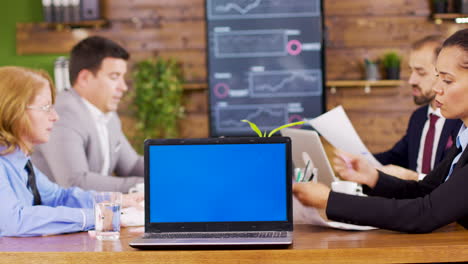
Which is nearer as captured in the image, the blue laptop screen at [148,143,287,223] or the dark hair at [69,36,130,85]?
the blue laptop screen at [148,143,287,223]

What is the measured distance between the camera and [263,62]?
5488 mm

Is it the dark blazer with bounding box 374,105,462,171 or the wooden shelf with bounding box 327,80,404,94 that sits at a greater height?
the wooden shelf with bounding box 327,80,404,94

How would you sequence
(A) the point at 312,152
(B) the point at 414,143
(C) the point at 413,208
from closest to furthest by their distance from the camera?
(C) the point at 413,208 → (A) the point at 312,152 → (B) the point at 414,143

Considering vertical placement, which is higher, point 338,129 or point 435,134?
point 338,129

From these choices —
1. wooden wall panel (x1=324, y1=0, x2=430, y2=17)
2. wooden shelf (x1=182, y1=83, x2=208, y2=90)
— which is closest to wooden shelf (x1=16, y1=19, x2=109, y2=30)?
wooden shelf (x1=182, y1=83, x2=208, y2=90)

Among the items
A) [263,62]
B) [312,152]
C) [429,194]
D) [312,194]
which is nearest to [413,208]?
[429,194]

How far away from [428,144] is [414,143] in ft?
0.56

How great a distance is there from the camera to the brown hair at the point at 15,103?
6.34ft

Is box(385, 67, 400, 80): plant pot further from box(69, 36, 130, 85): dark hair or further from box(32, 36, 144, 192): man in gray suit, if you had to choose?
box(69, 36, 130, 85): dark hair

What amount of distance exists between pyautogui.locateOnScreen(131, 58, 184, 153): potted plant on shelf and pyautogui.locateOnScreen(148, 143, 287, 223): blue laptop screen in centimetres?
381

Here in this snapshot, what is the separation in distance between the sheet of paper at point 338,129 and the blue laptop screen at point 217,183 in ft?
2.72

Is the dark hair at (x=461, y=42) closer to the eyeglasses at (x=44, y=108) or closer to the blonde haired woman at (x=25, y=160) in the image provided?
the blonde haired woman at (x=25, y=160)

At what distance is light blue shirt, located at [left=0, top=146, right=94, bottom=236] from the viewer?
178cm

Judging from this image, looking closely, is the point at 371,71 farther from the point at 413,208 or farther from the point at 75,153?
the point at 413,208
